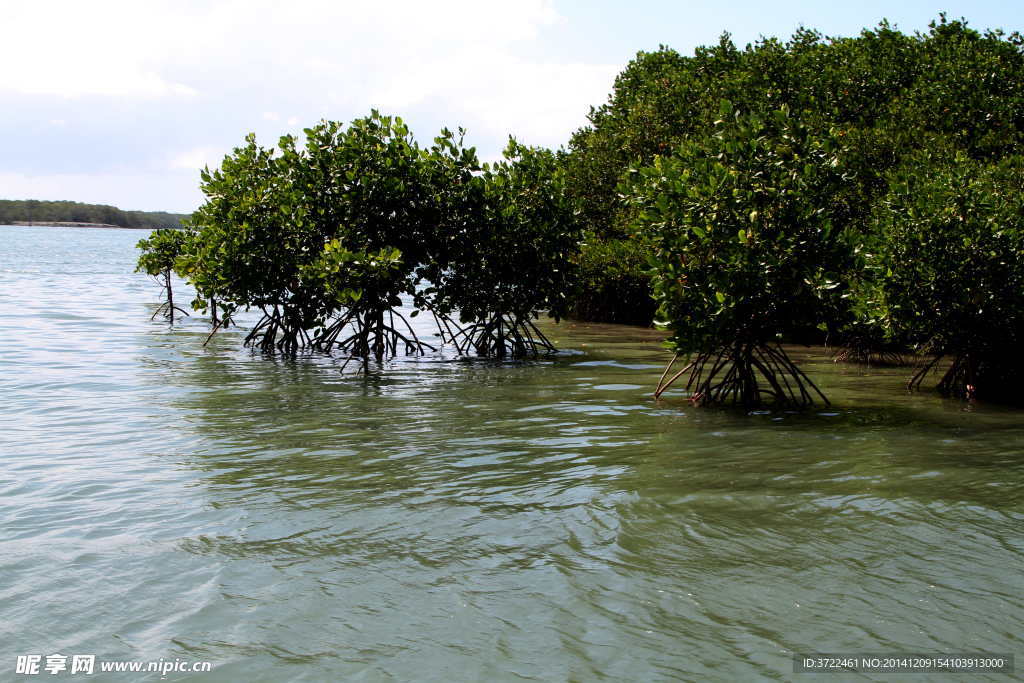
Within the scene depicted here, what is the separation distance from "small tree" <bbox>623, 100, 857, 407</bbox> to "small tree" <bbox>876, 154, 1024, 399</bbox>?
2.64ft

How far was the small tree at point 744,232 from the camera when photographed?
9.59 metres

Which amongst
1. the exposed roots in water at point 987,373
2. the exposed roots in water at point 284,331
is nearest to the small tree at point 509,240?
the exposed roots in water at point 284,331

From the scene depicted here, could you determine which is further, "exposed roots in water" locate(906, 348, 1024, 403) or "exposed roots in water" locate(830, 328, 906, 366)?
"exposed roots in water" locate(830, 328, 906, 366)

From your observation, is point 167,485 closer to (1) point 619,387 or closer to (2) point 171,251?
(1) point 619,387

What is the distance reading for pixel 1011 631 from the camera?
14.1ft

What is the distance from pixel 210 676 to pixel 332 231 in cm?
1162

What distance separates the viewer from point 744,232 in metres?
9.34

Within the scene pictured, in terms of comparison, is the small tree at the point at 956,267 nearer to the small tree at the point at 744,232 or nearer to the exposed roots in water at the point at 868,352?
the small tree at the point at 744,232

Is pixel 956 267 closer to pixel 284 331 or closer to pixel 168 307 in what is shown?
pixel 284 331

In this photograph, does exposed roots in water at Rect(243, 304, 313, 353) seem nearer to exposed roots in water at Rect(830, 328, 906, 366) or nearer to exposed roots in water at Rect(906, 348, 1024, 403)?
exposed roots in water at Rect(830, 328, 906, 366)

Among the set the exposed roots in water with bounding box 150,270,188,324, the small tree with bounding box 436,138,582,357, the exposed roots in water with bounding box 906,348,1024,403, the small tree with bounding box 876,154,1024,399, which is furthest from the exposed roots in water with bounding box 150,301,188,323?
the exposed roots in water with bounding box 906,348,1024,403

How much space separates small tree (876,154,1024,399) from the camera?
32.6 feet

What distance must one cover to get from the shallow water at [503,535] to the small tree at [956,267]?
106 centimetres

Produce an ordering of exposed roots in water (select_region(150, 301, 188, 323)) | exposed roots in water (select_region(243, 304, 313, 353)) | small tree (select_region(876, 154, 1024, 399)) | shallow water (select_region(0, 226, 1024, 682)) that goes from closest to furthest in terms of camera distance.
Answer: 1. shallow water (select_region(0, 226, 1024, 682))
2. small tree (select_region(876, 154, 1024, 399))
3. exposed roots in water (select_region(243, 304, 313, 353))
4. exposed roots in water (select_region(150, 301, 188, 323))
